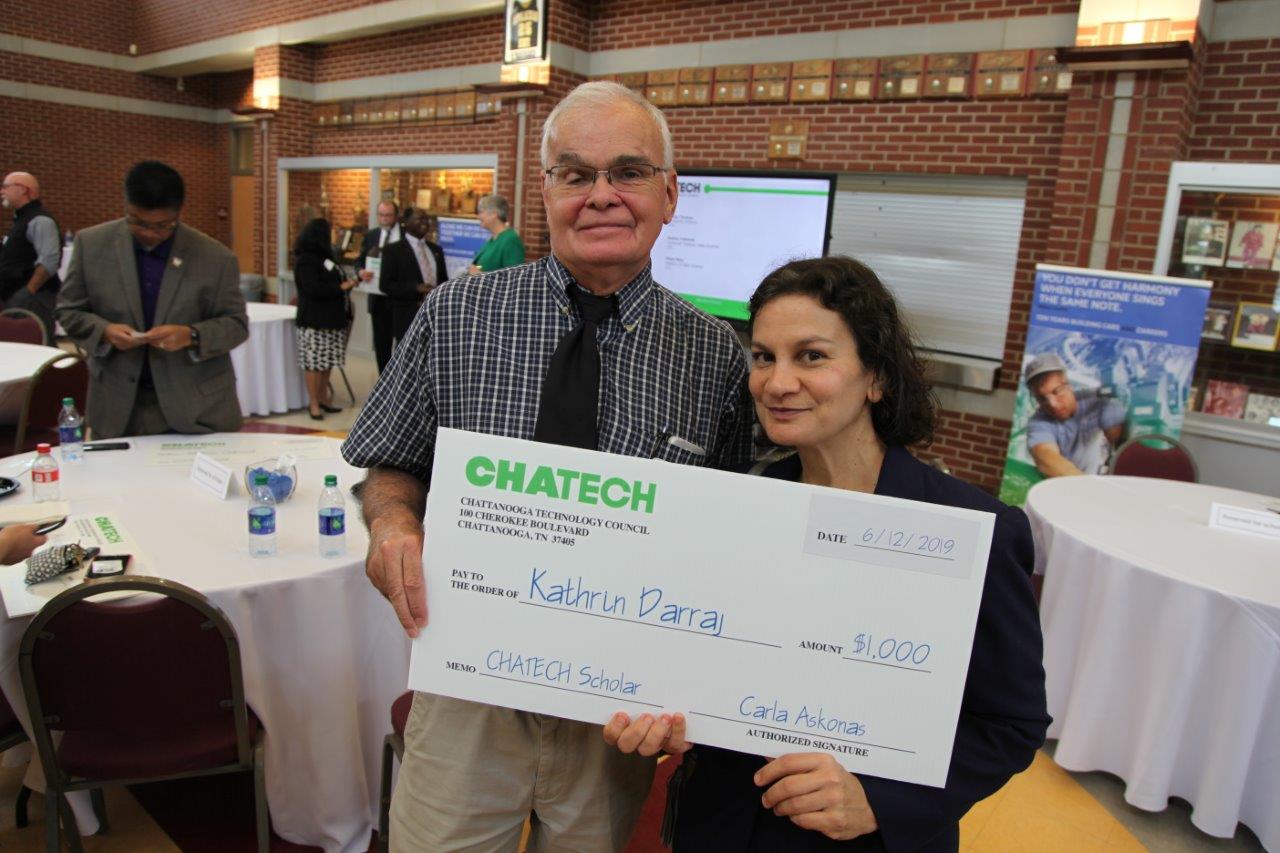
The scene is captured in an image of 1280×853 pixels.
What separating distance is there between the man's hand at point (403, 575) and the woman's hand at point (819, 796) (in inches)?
20.3

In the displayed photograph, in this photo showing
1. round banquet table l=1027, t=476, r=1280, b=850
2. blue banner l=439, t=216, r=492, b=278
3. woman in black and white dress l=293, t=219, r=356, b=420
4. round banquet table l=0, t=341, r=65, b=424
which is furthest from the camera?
blue banner l=439, t=216, r=492, b=278

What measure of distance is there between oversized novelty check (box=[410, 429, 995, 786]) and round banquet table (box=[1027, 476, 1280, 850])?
76.4 inches

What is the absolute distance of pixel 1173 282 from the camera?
14.0ft

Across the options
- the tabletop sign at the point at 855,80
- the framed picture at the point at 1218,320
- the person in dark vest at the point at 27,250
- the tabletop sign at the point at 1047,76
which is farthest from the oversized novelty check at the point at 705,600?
the person in dark vest at the point at 27,250

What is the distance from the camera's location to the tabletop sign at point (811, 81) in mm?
6277

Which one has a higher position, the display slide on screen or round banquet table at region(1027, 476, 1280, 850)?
the display slide on screen

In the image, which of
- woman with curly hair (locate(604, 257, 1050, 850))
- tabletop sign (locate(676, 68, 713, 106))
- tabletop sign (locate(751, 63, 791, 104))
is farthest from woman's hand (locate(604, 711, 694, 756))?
tabletop sign (locate(676, 68, 713, 106))

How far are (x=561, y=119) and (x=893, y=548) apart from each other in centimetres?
83

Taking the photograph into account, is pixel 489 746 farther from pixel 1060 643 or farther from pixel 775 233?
pixel 775 233

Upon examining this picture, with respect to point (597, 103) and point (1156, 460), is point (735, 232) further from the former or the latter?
point (597, 103)

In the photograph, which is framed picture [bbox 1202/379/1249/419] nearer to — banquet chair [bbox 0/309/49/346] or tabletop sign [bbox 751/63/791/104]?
tabletop sign [bbox 751/63/791/104]

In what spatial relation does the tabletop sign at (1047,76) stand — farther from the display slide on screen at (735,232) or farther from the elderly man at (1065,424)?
the elderly man at (1065,424)

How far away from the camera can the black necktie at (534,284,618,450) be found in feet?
4.12

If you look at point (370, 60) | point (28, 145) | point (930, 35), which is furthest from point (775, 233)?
point (28, 145)
